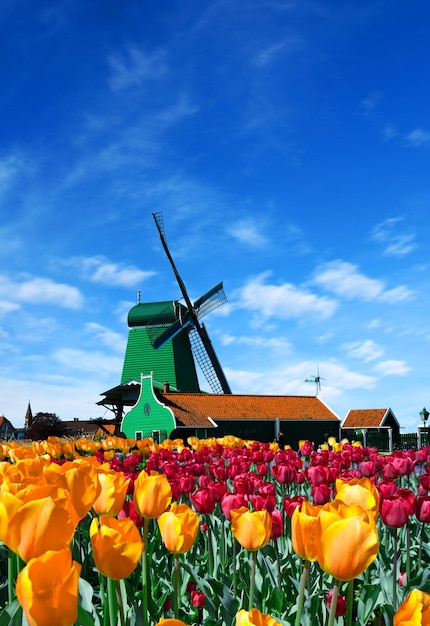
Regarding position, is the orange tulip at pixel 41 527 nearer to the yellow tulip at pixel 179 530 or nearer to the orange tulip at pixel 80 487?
the orange tulip at pixel 80 487

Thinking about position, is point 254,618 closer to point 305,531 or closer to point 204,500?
point 305,531

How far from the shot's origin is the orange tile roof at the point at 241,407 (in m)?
34.2

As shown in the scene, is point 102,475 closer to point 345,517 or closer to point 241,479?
point 345,517

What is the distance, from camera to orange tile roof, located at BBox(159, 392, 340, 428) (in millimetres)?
34156

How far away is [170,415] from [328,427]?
1022cm

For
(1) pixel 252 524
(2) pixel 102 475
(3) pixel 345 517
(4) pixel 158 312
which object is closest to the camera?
(3) pixel 345 517

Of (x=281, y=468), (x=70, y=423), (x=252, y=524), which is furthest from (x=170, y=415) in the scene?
(x=70, y=423)

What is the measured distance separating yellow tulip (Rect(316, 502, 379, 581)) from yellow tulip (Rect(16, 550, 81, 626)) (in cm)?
75

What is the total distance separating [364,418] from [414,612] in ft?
129

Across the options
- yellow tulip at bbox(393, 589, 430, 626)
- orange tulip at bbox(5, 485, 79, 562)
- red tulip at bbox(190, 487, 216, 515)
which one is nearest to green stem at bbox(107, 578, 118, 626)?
orange tulip at bbox(5, 485, 79, 562)

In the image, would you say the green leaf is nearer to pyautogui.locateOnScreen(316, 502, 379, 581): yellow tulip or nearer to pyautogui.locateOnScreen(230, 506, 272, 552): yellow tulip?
pyautogui.locateOnScreen(230, 506, 272, 552): yellow tulip

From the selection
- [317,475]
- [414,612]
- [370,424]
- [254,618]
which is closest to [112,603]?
[254,618]

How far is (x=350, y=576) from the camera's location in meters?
1.77

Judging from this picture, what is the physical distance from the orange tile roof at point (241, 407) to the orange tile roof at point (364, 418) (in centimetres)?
217
